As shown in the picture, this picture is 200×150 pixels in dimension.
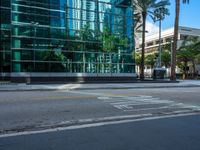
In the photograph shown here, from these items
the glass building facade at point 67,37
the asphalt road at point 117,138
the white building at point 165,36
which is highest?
the white building at point 165,36

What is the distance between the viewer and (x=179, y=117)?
996 centimetres

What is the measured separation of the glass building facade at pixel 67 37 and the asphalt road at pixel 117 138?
25.2 meters

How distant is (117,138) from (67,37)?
92.1 feet

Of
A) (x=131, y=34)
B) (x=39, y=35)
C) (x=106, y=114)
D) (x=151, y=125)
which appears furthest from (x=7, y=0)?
(x=151, y=125)

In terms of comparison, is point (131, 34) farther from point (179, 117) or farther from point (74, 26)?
point (179, 117)

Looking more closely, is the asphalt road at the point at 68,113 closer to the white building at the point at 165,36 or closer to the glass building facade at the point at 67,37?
the glass building facade at the point at 67,37

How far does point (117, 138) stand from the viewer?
22.7 ft

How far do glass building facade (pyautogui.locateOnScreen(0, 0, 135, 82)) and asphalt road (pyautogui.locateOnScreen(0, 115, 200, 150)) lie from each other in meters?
25.2

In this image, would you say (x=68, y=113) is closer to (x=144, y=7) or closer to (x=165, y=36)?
(x=144, y=7)

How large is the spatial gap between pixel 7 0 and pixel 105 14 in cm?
1096

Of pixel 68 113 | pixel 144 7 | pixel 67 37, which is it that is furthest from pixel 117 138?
pixel 144 7

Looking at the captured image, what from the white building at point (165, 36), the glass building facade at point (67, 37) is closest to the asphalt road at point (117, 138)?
the glass building facade at point (67, 37)

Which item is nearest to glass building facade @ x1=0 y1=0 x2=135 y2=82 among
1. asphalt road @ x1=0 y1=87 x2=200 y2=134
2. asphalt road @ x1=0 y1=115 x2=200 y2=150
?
asphalt road @ x1=0 y1=87 x2=200 y2=134

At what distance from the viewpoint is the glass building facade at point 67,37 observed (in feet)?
105
